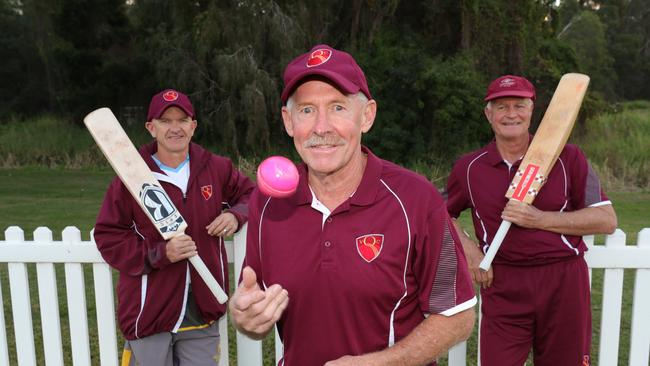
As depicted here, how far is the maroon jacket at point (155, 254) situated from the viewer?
2680 mm

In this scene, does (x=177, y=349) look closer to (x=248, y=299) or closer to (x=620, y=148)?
(x=248, y=299)

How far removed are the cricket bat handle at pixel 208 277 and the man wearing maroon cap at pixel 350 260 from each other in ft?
3.28

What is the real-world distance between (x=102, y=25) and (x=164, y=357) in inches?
954

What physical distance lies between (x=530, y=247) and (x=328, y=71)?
156 cm

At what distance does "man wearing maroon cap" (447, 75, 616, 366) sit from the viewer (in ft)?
8.71

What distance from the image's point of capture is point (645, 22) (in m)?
54.0

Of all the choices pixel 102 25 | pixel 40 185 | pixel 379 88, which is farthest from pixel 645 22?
pixel 40 185

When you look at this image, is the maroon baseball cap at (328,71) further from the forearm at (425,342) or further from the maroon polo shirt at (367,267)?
the forearm at (425,342)

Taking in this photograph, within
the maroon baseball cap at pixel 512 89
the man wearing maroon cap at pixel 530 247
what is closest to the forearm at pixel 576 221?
the man wearing maroon cap at pixel 530 247

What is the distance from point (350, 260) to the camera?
1657 mm

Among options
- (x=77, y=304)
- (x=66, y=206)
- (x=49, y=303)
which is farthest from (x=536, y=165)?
(x=66, y=206)

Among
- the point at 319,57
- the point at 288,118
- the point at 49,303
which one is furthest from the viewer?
the point at 49,303

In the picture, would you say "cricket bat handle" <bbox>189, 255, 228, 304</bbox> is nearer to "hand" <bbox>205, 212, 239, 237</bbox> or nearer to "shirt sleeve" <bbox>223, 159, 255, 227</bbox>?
"hand" <bbox>205, 212, 239, 237</bbox>

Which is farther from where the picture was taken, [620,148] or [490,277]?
[620,148]
